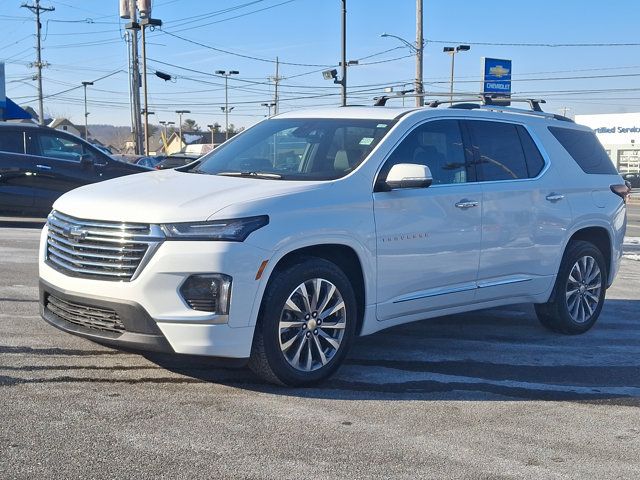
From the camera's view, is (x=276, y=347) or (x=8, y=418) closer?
(x=8, y=418)

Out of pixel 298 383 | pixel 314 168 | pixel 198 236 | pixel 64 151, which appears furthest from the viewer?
pixel 64 151

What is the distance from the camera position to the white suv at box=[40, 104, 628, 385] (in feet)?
16.1

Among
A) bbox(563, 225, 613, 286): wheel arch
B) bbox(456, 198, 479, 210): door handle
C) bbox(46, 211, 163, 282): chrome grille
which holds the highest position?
bbox(456, 198, 479, 210): door handle

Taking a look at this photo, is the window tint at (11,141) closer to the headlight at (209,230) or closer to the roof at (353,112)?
the roof at (353,112)

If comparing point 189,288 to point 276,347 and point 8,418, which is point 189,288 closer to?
point 276,347

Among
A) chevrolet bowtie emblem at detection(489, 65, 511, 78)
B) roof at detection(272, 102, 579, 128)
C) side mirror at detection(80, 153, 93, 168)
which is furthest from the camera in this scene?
chevrolet bowtie emblem at detection(489, 65, 511, 78)

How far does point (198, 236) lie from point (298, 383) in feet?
3.91

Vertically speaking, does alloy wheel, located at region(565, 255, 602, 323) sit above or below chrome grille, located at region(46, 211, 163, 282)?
below

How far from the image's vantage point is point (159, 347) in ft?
16.2

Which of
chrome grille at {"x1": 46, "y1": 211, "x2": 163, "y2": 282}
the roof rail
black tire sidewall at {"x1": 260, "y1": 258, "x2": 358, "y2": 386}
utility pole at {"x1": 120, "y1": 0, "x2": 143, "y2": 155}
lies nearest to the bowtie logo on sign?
utility pole at {"x1": 120, "y1": 0, "x2": 143, "y2": 155}

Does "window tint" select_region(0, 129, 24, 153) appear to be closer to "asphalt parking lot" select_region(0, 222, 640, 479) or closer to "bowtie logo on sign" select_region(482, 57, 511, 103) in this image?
"asphalt parking lot" select_region(0, 222, 640, 479)

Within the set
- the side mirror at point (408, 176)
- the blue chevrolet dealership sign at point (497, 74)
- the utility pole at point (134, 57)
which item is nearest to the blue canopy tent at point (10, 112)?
the utility pole at point (134, 57)

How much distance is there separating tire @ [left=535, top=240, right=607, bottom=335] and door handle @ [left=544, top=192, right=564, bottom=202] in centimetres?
51

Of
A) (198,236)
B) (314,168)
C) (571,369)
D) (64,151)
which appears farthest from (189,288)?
(64,151)
